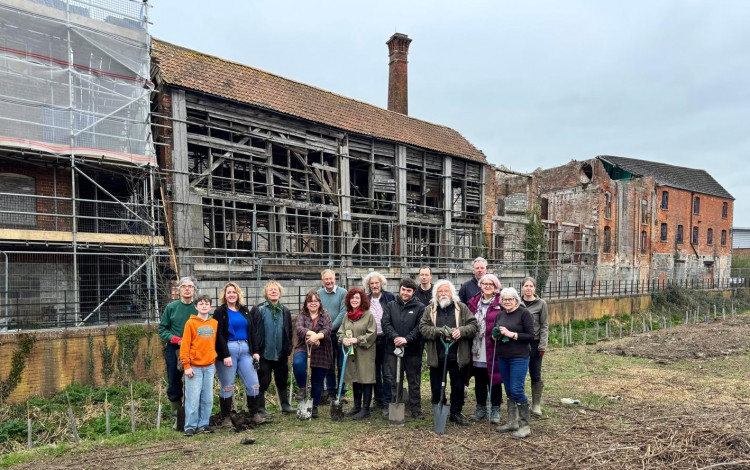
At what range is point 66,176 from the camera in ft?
42.7

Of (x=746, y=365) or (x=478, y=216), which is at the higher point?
(x=478, y=216)

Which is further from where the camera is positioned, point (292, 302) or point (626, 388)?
point (292, 302)

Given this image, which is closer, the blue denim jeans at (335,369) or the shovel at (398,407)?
the shovel at (398,407)

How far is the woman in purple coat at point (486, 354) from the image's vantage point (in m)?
5.84

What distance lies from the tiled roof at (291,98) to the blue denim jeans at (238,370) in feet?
34.9

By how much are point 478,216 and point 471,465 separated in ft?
64.3

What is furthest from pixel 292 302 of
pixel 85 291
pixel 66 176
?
pixel 66 176

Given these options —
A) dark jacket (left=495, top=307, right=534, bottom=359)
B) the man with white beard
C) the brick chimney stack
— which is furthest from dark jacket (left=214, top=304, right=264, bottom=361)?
the brick chimney stack

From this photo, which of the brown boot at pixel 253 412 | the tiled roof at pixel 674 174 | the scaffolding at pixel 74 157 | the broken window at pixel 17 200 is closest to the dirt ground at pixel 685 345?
the brown boot at pixel 253 412

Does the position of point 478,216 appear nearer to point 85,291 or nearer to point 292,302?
point 292,302

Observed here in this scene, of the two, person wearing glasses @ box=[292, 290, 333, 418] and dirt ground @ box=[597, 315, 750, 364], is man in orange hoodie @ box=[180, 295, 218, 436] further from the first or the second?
dirt ground @ box=[597, 315, 750, 364]

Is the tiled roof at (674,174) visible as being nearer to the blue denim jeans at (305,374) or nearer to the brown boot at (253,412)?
the blue denim jeans at (305,374)

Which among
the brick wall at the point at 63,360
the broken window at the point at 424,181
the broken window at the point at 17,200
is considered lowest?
the brick wall at the point at 63,360

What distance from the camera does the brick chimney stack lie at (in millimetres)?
26719
